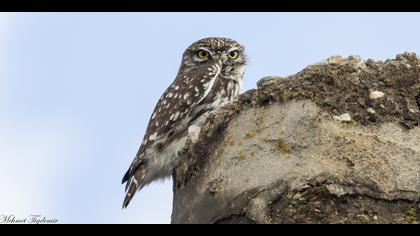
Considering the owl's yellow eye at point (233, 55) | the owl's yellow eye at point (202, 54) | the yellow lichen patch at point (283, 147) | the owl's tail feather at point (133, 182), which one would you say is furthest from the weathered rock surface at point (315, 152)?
the owl's yellow eye at point (202, 54)

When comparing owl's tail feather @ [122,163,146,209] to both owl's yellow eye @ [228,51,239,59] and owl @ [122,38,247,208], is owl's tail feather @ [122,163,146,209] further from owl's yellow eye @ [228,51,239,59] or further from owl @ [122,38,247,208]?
owl's yellow eye @ [228,51,239,59]

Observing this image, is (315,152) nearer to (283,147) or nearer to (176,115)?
(283,147)

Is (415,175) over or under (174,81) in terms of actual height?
over

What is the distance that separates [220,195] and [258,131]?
0.51 metres

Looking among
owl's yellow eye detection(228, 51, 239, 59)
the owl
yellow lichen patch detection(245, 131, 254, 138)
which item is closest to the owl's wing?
the owl

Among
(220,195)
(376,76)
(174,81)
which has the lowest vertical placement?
(174,81)

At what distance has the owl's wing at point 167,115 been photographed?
8133 millimetres

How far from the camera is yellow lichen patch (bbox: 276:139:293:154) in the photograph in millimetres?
4945

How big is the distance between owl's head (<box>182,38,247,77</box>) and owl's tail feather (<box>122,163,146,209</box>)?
1508mm

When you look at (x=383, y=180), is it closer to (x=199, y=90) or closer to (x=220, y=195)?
(x=220, y=195)

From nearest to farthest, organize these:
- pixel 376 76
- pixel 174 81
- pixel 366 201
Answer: pixel 366 201 → pixel 376 76 → pixel 174 81

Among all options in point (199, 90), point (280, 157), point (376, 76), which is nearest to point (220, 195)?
point (280, 157)

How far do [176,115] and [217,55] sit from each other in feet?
4.15

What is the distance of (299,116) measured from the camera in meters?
5.15
